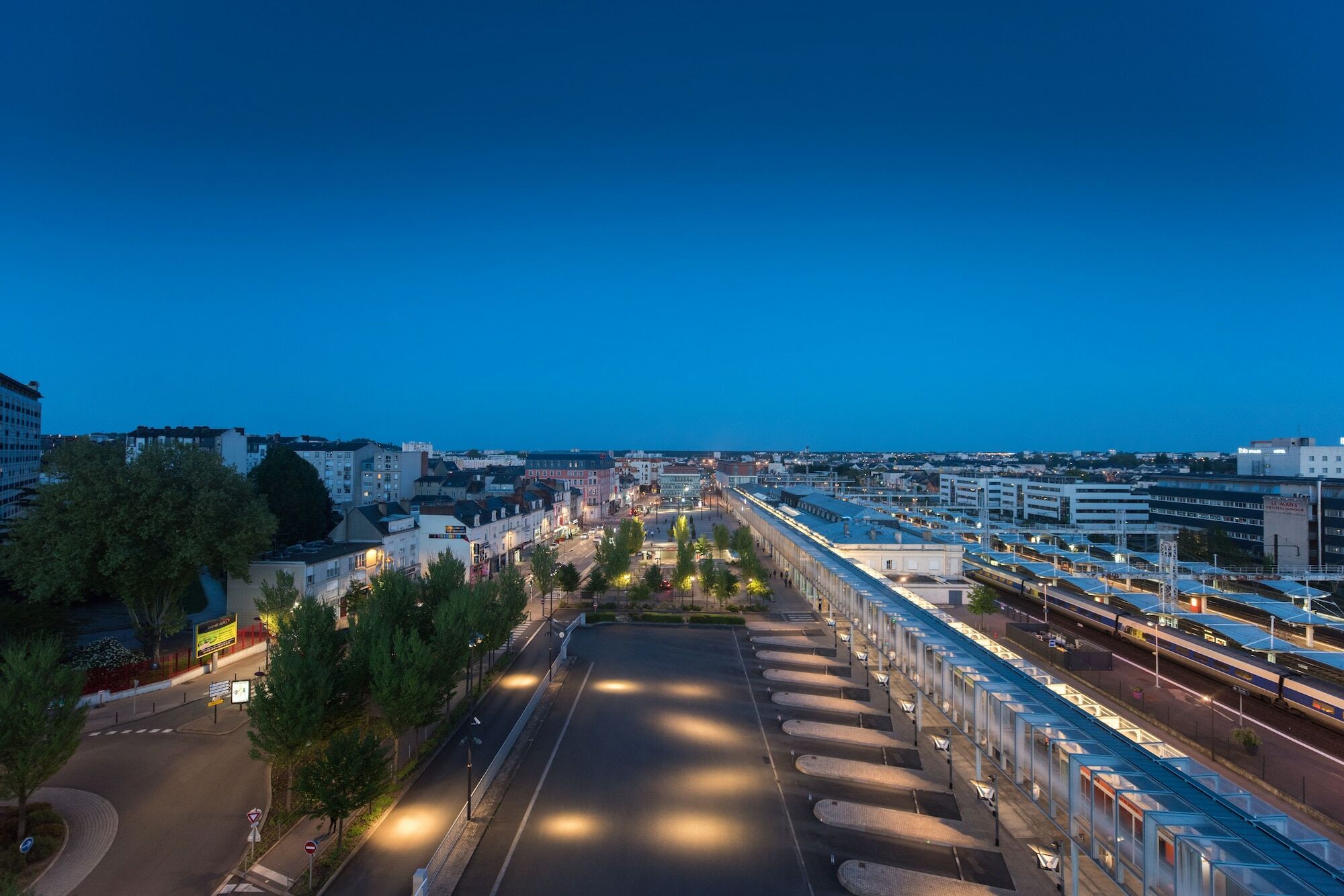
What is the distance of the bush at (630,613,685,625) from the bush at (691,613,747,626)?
87 centimetres

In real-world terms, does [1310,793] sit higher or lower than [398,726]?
lower

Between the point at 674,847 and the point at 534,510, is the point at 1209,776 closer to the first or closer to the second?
the point at 674,847

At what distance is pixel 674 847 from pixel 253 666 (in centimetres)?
2340

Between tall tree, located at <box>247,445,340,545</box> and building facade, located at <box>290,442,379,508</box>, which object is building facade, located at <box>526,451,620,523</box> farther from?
tall tree, located at <box>247,445,340,545</box>

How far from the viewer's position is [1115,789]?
1198cm

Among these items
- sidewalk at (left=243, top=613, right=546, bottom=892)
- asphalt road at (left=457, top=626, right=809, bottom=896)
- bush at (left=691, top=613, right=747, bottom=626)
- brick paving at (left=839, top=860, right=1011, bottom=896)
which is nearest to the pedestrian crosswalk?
sidewalk at (left=243, top=613, right=546, bottom=892)

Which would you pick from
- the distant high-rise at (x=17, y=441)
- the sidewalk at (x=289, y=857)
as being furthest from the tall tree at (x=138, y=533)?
the distant high-rise at (x=17, y=441)

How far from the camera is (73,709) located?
16453 mm

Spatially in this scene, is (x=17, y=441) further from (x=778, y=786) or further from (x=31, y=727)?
(x=778, y=786)

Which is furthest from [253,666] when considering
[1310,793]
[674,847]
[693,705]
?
[1310,793]

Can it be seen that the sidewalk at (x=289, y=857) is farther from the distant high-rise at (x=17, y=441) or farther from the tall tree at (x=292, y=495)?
the distant high-rise at (x=17, y=441)

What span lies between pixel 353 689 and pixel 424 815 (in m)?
4.42

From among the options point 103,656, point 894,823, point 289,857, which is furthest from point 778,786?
point 103,656

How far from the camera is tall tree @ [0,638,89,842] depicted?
49.5 ft
